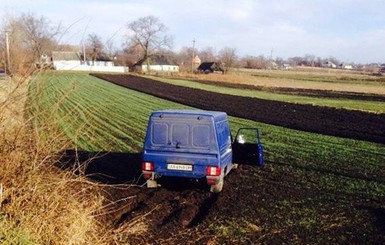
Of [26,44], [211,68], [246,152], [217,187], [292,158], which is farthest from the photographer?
[211,68]

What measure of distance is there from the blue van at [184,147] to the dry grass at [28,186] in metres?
3.35

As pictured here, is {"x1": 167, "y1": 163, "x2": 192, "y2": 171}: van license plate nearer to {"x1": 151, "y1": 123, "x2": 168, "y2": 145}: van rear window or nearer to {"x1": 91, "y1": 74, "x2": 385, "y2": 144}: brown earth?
{"x1": 151, "y1": 123, "x2": 168, "y2": 145}: van rear window

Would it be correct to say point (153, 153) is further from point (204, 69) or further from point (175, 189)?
point (204, 69)

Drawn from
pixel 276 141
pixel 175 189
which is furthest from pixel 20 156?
pixel 276 141

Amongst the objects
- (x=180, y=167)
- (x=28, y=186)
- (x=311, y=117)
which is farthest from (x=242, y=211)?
(x=311, y=117)

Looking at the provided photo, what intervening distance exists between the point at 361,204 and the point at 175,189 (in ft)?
14.7

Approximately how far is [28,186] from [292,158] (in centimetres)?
1018

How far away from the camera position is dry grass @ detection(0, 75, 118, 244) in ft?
19.1

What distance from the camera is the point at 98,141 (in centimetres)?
1680

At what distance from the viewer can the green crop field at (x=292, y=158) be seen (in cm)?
697

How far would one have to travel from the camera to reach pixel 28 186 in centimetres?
602

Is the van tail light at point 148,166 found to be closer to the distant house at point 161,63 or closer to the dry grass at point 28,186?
the dry grass at point 28,186

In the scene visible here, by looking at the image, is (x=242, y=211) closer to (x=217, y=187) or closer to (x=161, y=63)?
(x=217, y=187)

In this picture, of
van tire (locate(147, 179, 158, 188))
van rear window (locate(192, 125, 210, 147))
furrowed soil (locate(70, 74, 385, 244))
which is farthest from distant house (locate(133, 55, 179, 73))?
van rear window (locate(192, 125, 210, 147))
